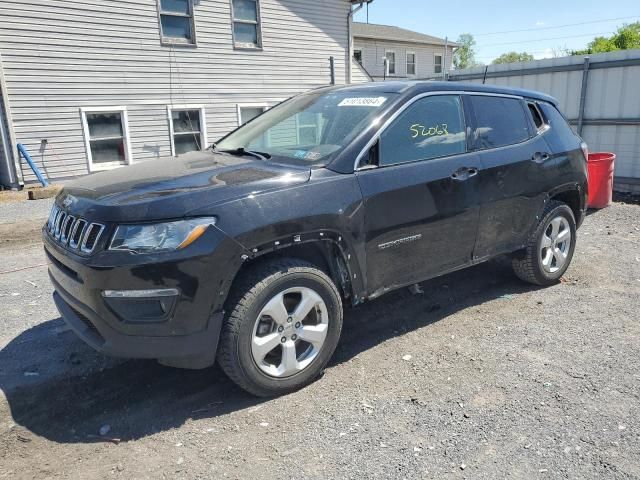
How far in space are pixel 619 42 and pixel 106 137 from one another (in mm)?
23597

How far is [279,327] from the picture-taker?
2.99 m

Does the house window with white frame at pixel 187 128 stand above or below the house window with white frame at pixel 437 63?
below

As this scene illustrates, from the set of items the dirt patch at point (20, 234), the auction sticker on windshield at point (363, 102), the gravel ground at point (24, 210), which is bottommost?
the dirt patch at point (20, 234)

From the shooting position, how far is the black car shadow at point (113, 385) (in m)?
2.87

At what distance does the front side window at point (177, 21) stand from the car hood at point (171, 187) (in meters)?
10.5

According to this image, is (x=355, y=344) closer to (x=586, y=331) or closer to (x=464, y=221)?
(x=464, y=221)

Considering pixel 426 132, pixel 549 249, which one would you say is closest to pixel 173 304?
pixel 426 132

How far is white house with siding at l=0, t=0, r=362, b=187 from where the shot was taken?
35.4 ft

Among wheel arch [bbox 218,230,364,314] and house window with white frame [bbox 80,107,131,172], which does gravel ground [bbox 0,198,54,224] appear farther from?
wheel arch [bbox 218,230,364,314]

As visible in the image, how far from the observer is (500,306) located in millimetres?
4418

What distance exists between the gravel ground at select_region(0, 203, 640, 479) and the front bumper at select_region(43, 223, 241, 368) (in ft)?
1.54

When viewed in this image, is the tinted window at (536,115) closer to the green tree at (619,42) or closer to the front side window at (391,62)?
the green tree at (619,42)

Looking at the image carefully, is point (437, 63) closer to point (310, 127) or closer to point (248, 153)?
point (310, 127)

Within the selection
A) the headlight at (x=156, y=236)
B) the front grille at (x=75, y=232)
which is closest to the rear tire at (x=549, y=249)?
the headlight at (x=156, y=236)
